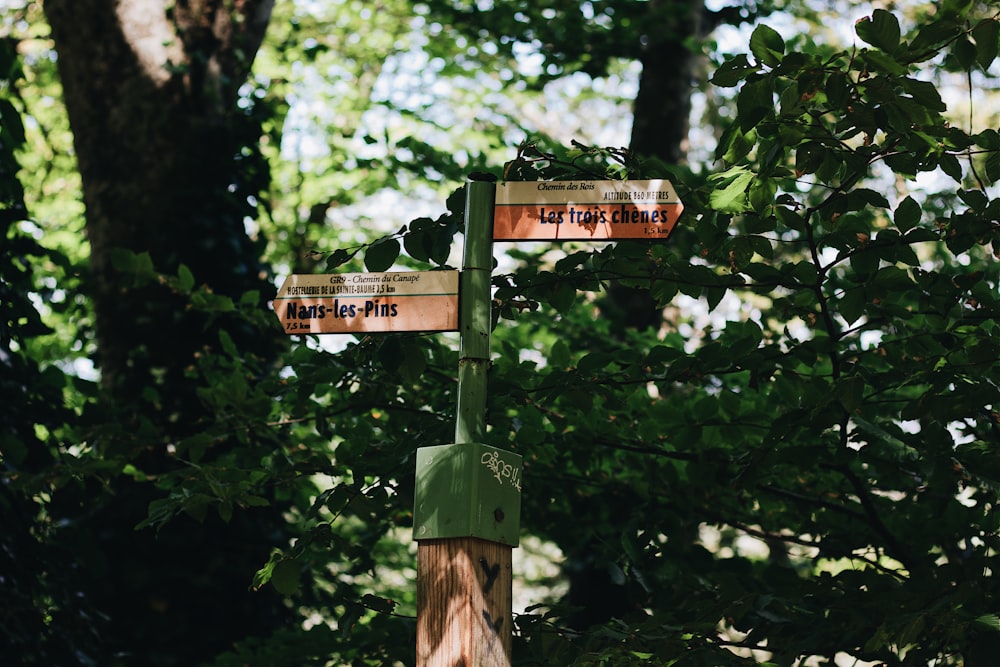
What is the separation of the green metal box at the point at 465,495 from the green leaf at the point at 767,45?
1.19 meters

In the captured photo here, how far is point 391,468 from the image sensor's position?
3418mm

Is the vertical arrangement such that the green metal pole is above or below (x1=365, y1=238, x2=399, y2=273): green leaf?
below

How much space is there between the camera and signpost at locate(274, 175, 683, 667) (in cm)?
224

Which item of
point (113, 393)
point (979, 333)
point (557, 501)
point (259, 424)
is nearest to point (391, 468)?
point (259, 424)

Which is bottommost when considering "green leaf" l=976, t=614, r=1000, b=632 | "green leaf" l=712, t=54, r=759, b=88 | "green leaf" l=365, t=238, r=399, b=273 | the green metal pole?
"green leaf" l=976, t=614, r=1000, b=632

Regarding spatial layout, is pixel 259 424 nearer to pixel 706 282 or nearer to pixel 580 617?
pixel 706 282

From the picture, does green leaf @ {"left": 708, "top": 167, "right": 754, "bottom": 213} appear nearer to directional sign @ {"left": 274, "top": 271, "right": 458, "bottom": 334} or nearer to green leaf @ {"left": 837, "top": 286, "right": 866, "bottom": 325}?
green leaf @ {"left": 837, "top": 286, "right": 866, "bottom": 325}

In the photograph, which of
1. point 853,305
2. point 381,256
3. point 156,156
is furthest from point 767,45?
point 156,156

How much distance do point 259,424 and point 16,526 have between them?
4.50 feet

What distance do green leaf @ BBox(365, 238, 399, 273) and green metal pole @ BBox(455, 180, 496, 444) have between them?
402mm

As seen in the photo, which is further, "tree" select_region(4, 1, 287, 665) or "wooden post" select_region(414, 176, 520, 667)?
"tree" select_region(4, 1, 287, 665)

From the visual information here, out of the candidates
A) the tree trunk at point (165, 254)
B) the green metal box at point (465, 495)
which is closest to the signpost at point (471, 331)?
the green metal box at point (465, 495)

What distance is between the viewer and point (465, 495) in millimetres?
2277

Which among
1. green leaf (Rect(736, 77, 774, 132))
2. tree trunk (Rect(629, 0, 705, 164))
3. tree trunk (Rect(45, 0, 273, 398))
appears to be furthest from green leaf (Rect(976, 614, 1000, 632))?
tree trunk (Rect(629, 0, 705, 164))
